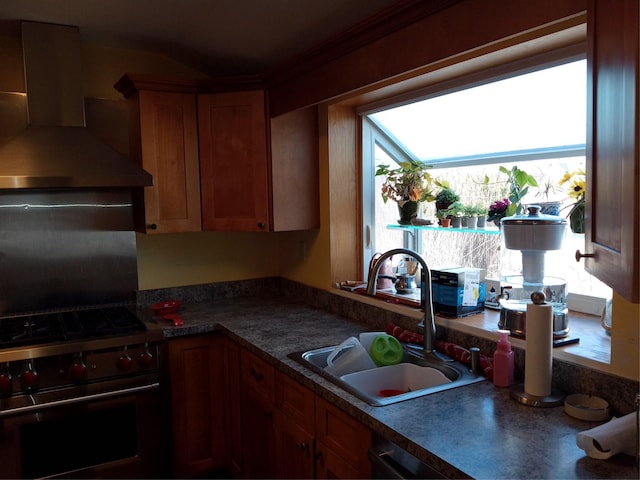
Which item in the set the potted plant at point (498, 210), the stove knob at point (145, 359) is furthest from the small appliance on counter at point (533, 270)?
the stove knob at point (145, 359)

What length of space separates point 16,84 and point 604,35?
2682 millimetres

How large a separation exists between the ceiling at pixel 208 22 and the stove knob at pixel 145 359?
61.4 inches

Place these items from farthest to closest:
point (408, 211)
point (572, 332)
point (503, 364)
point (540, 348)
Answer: point (408, 211), point (572, 332), point (503, 364), point (540, 348)

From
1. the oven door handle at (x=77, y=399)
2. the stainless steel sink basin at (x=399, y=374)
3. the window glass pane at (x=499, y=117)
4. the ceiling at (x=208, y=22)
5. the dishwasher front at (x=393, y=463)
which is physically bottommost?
the oven door handle at (x=77, y=399)

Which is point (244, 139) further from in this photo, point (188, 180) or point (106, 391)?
point (106, 391)

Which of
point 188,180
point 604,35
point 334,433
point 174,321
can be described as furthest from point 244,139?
point 604,35

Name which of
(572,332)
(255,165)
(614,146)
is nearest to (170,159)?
(255,165)

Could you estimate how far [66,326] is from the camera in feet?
8.23

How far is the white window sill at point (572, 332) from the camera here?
5.14ft

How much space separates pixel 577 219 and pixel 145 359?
6.28 feet

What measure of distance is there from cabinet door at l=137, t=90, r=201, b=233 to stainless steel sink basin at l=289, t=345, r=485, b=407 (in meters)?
1.16

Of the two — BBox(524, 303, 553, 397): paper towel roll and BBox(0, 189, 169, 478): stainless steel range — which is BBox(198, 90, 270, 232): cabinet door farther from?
BBox(524, 303, 553, 397): paper towel roll

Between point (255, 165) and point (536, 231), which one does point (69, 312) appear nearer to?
point (255, 165)

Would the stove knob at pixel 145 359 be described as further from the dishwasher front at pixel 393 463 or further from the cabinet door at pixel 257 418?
the dishwasher front at pixel 393 463
